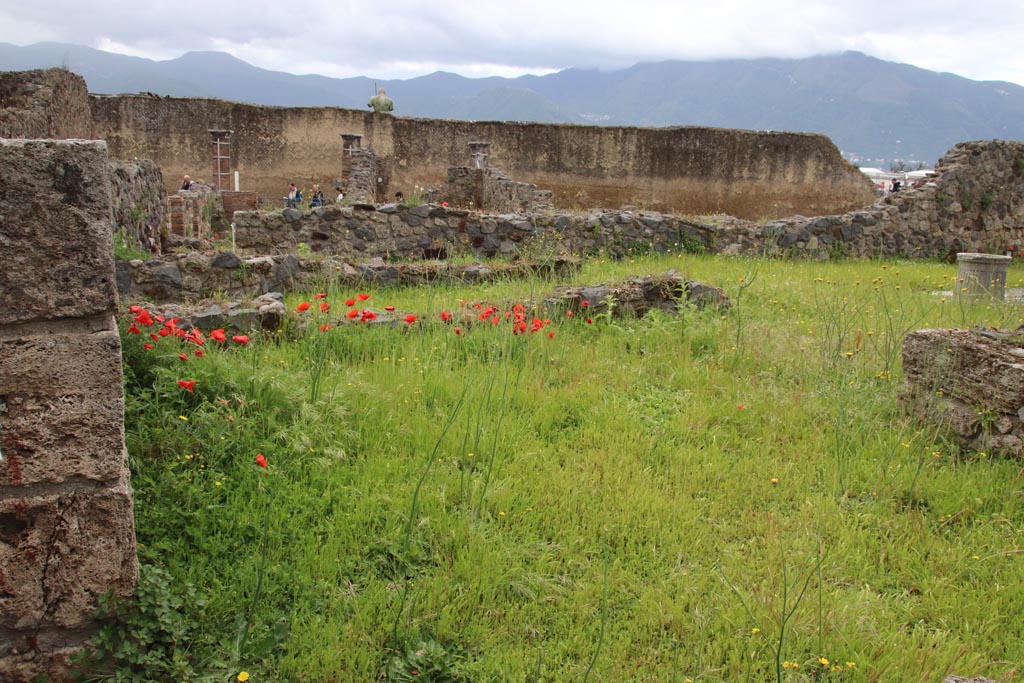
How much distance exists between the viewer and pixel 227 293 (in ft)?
23.0

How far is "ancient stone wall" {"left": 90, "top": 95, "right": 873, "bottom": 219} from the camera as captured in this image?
21.0m

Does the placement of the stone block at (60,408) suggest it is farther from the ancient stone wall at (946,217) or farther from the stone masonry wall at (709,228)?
the ancient stone wall at (946,217)

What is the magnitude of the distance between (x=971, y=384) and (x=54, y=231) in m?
4.41

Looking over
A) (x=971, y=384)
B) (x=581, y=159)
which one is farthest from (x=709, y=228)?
(x=581, y=159)

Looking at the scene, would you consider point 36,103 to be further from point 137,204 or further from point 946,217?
point 946,217

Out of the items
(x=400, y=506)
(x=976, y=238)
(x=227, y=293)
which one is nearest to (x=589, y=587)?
(x=400, y=506)

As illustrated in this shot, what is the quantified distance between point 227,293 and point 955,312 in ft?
22.5

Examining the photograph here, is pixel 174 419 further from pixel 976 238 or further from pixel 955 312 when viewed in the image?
pixel 976 238

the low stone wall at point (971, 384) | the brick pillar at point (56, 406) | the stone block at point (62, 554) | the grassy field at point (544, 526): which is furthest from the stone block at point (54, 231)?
the low stone wall at point (971, 384)

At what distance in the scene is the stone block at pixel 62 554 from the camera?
2.04 meters

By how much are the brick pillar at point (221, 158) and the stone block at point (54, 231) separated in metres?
20.0

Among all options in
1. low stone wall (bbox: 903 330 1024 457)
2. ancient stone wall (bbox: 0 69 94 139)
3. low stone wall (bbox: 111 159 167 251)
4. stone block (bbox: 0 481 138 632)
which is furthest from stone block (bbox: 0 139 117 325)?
ancient stone wall (bbox: 0 69 94 139)

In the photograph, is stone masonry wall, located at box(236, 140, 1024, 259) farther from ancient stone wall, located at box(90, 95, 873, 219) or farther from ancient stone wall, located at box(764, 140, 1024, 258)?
ancient stone wall, located at box(90, 95, 873, 219)

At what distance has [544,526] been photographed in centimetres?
327
